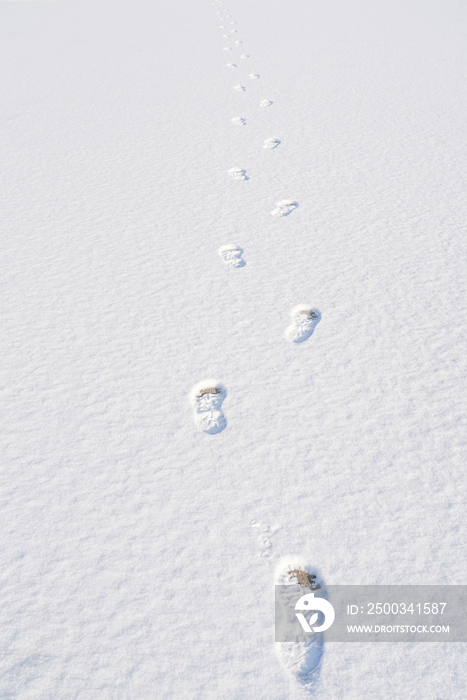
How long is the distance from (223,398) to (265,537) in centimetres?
38

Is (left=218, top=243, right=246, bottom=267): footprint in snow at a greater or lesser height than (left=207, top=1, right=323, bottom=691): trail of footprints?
greater

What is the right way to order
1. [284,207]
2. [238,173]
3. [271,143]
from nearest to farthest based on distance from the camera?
[284,207] < [238,173] < [271,143]

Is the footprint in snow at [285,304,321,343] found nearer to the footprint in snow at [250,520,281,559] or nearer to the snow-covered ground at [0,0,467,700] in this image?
the snow-covered ground at [0,0,467,700]

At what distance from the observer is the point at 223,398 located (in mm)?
1167

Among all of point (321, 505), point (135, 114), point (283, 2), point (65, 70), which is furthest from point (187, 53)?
point (321, 505)

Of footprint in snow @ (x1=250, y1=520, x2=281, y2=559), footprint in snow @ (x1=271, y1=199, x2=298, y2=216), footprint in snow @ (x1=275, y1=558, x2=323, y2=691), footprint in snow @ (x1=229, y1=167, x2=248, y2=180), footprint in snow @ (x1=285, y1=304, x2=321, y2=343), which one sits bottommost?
footprint in snow @ (x1=275, y1=558, x2=323, y2=691)

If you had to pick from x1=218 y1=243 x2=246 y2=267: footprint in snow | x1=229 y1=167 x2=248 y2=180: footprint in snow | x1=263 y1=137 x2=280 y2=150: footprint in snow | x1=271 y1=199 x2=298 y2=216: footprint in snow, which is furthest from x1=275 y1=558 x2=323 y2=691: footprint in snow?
x1=263 y1=137 x2=280 y2=150: footprint in snow

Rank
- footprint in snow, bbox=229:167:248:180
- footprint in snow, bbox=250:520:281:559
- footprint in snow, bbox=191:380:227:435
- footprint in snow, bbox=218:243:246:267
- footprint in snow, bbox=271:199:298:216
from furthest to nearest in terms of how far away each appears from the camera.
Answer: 1. footprint in snow, bbox=229:167:248:180
2. footprint in snow, bbox=271:199:298:216
3. footprint in snow, bbox=218:243:246:267
4. footprint in snow, bbox=191:380:227:435
5. footprint in snow, bbox=250:520:281:559

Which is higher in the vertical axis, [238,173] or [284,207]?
[238,173]

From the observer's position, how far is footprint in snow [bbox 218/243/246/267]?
5.33ft

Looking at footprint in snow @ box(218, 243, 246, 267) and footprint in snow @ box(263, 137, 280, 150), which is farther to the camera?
footprint in snow @ box(263, 137, 280, 150)

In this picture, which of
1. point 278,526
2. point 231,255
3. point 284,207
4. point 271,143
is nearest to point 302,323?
point 231,255

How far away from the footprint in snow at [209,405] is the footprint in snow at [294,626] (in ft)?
1.19

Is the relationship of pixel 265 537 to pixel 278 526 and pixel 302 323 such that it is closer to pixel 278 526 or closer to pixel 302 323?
pixel 278 526
